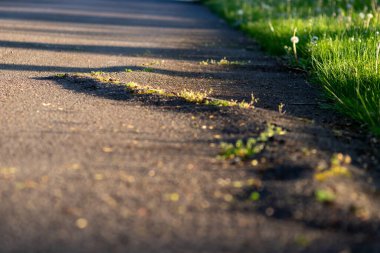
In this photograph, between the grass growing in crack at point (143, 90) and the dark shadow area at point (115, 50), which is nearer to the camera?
the grass growing in crack at point (143, 90)

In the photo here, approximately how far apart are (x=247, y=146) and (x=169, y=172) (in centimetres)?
65

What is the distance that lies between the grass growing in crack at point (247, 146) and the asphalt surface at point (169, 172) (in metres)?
0.08

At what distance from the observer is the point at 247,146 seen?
4027 mm

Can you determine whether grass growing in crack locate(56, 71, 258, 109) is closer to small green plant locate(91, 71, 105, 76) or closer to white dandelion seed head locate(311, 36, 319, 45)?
small green plant locate(91, 71, 105, 76)

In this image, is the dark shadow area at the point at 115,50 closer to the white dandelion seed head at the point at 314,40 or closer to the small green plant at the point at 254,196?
the white dandelion seed head at the point at 314,40

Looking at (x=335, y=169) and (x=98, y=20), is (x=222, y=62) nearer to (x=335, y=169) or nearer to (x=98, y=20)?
(x=335, y=169)

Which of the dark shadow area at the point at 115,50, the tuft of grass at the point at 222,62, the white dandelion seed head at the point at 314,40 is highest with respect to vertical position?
the white dandelion seed head at the point at 314,40

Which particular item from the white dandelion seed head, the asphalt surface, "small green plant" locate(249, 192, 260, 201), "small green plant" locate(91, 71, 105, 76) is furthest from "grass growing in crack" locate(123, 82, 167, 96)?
the white dandelion seed head

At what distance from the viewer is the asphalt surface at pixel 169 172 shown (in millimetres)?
2877

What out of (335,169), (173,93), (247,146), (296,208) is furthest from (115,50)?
(296,208)

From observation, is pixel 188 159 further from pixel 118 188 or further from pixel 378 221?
pixel 378 221

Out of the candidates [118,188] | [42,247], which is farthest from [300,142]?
[42,247]

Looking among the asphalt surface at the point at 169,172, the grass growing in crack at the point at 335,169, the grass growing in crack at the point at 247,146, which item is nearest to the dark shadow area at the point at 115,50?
the asphalt surface at the point at 169,172

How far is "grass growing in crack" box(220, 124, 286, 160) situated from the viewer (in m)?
3.90
